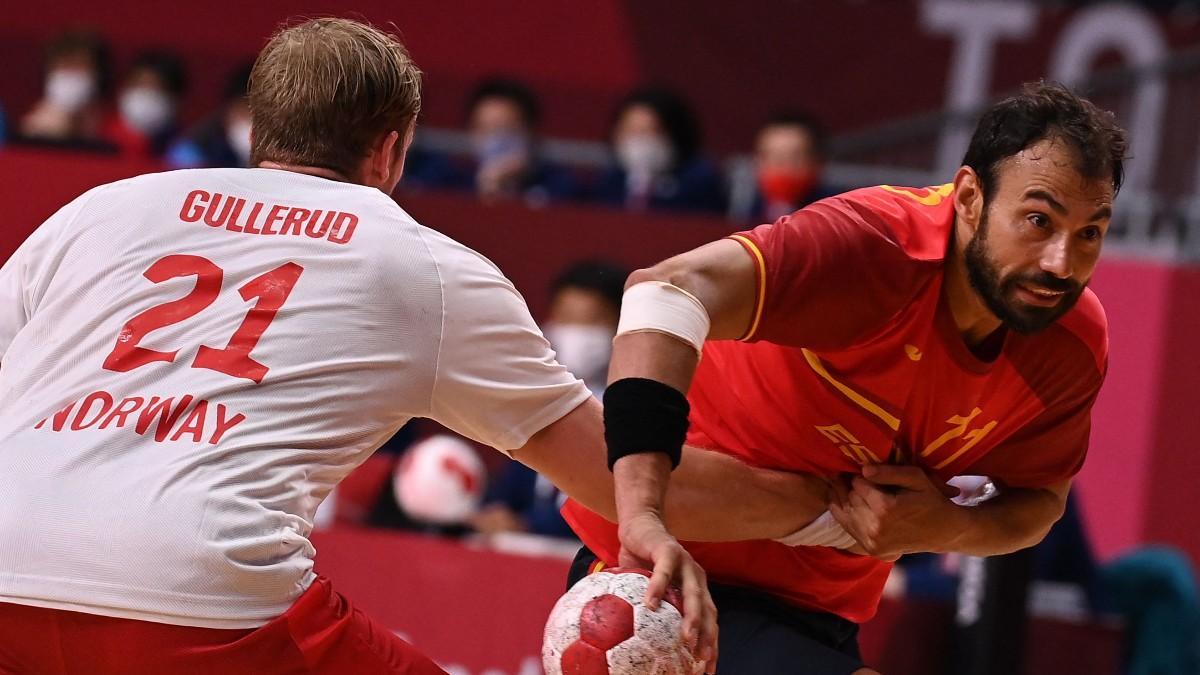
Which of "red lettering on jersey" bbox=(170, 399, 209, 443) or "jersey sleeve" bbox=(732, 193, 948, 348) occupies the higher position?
"jersey sleeve" bbox=(732, 193, 948, 348)

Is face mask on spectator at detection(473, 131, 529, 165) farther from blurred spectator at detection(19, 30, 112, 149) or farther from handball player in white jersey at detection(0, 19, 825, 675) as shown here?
handball player in white jersey at detection(0, 19, 825, 675)

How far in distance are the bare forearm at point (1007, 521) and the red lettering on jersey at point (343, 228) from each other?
1.51m

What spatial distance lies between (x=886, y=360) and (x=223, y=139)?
22.7 feet

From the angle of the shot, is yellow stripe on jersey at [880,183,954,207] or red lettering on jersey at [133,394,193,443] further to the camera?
yellow stripe on jersey at [880,183,954,207]

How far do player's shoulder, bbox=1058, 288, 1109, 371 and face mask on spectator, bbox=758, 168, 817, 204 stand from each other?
4.90 metres

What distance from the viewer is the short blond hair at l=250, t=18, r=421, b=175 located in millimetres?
3092

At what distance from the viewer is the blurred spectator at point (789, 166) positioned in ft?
28.2

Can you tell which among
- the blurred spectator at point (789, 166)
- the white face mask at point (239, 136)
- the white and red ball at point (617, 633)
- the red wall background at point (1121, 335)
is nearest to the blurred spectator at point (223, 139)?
the white face mask at point (239, 136)

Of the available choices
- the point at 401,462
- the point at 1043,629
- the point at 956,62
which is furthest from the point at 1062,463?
the point at 956,62

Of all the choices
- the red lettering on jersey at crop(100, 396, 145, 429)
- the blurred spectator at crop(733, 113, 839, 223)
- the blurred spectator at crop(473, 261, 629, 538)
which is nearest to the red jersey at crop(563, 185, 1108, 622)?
the red lettering on jersey at crop(100, 396, 145, 429)

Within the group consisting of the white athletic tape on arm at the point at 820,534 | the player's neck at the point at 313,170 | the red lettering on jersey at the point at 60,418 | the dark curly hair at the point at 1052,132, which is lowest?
the white athletic tape on arm at the point at 820,534

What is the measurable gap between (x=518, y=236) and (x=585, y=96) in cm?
463

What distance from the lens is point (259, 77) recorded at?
317 centimetres

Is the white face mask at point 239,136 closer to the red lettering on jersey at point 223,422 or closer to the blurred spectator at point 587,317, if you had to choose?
the blurred spectator at point 587,317
